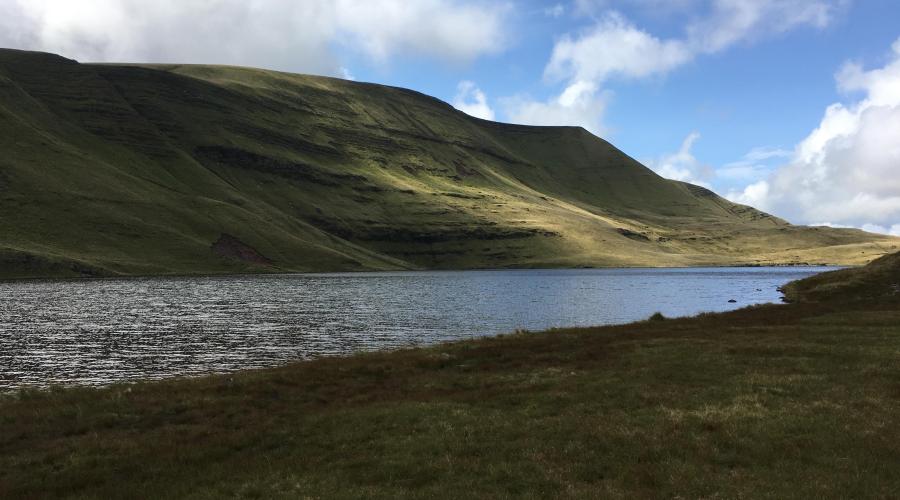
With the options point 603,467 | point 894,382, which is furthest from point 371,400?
point 894,382

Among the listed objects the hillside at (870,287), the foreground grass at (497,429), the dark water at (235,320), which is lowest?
the dark water at (235,320)

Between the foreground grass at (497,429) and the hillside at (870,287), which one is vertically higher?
the hillside at (870,287)

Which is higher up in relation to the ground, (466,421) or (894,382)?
(894,382)

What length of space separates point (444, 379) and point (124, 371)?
1123 inches

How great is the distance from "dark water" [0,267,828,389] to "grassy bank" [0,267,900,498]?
806 inches

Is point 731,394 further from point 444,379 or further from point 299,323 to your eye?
point 299,323

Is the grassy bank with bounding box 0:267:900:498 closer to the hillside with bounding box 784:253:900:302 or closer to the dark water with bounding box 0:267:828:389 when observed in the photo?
the dark water with bounding box 0:267:828:389


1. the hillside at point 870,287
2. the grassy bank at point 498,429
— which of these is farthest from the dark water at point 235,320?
the grassy bank at point 498,429

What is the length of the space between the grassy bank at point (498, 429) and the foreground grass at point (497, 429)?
88mm

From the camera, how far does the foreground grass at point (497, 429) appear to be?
14695 mm

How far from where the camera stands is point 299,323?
2990 inches

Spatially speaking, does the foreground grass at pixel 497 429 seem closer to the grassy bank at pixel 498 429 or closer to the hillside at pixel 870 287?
the grassy bank at pixel 498 429

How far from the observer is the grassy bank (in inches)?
578

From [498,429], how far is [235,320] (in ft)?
216
